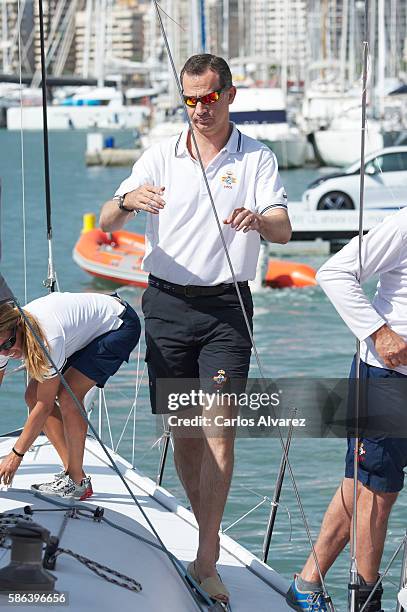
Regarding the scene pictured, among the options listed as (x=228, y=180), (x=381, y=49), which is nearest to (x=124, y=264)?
Result: (x=228, y=180)

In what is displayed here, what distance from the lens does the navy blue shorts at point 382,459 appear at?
3.54 m

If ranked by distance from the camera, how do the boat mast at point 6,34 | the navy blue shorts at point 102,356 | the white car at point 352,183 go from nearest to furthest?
the navy blue shorts at point 102,356 < the white car at point 352,183 < the boat mast at point 6,34

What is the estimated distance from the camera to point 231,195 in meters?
3.85

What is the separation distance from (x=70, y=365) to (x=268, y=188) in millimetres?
1263

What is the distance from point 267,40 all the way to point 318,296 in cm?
5314

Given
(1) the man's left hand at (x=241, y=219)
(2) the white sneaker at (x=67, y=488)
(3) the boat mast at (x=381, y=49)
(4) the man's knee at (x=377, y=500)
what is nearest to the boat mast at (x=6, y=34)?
(3) the boat mast at (x=381, y=49)

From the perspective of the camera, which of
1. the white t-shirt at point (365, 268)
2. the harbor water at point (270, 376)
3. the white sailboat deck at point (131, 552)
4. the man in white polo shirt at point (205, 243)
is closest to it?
the white sailboat deck at point (131, 552)

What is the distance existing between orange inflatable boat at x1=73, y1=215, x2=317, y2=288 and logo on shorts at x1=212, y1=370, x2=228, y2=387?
1090cm

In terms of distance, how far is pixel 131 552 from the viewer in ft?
10.8

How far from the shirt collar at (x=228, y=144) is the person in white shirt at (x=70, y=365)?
0.81 m

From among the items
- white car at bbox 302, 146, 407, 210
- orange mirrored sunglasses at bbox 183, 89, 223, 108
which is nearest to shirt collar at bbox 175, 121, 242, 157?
orange mirrored sunglasses at bbox 183, 89, 223, 108

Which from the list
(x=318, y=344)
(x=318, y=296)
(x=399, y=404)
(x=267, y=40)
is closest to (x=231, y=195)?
(x=399, y=404)

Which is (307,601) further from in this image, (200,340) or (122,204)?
(122,204)

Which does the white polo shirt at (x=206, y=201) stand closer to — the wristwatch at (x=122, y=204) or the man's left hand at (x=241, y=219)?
the wristwatch at (x=122, y=204)
